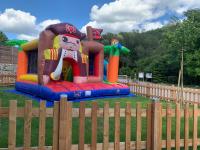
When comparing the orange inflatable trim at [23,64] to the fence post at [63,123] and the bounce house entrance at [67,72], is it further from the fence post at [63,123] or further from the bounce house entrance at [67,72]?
the fence post at [63,123]

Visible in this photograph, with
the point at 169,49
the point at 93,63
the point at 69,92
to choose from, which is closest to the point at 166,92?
the point at 93,63

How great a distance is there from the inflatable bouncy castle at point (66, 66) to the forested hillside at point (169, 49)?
394 centimetres

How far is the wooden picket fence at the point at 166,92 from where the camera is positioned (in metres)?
13.8

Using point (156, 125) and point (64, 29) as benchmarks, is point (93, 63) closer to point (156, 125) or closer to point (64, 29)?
point (64, 29)

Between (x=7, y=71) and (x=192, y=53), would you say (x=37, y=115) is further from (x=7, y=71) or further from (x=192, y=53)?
(x=192, y=53)

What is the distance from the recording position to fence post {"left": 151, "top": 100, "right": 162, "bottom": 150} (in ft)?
16.1

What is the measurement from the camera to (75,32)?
14523 mm

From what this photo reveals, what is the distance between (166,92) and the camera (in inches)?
619

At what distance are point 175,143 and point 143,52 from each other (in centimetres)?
5974

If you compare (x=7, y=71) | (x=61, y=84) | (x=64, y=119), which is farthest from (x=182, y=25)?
(x=7, y=71)

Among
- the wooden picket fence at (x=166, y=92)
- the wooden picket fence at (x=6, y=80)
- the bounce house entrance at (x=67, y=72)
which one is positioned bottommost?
the wooden picket fence at (x=166, y=92)

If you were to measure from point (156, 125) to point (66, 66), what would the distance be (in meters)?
10.6

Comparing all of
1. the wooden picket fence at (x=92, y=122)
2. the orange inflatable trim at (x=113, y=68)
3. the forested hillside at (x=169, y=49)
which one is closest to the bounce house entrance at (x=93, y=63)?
the orange inflatable trim at (x=113, y=68)

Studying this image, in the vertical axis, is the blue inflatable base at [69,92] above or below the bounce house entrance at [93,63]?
below
